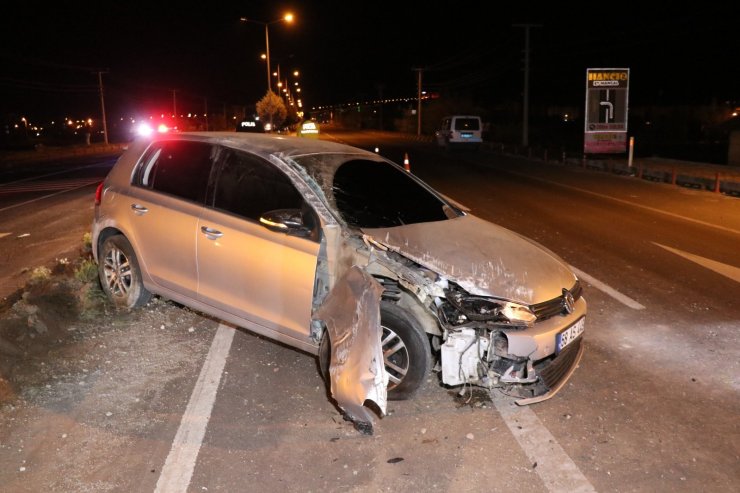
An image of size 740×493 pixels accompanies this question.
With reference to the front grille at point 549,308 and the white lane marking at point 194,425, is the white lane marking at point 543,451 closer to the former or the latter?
the front grille at point 549,308

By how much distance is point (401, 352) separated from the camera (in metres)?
4.50

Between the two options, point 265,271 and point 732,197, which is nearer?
point 265,271

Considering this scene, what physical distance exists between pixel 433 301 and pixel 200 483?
180 cm

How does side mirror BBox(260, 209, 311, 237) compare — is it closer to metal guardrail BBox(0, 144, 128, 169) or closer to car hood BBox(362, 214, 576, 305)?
car hood BBox(362, 214, 576, 305)

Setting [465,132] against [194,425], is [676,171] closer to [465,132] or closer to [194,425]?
[465,132]

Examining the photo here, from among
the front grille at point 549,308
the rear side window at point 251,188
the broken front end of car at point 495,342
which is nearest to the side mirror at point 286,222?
the rear side window at point 251,188

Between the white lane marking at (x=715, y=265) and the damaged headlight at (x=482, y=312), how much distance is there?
498 centimetres

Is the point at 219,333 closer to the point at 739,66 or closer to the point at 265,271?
the point at 265,271

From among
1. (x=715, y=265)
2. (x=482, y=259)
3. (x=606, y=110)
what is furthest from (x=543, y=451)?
(x=606, y=110)

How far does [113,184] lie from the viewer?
6.37 metres

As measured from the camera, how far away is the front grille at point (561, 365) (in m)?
4.35

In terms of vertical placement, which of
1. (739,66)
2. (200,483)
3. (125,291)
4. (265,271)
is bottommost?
(200,483)

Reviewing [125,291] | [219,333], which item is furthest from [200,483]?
[125,291]

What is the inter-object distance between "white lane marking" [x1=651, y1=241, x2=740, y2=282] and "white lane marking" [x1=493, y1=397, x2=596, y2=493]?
486 centimetres
